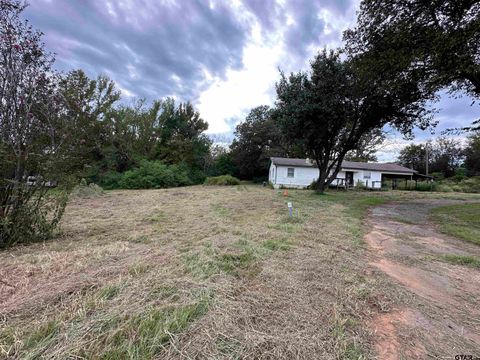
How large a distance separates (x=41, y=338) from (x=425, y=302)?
3.18 meters

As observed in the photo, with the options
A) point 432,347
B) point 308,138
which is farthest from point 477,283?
point 308,138

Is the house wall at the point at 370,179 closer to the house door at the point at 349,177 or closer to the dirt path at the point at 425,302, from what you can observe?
the house door at the point at 349,177

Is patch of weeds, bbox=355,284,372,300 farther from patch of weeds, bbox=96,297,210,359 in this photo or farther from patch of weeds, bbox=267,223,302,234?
patch of weeds, bbox=267,223,302,234

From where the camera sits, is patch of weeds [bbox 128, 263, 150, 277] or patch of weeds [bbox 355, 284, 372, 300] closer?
patch of weeds [bbox 355, 284, 372, 300]

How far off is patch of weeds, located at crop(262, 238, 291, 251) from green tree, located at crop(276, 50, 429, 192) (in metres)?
9.16

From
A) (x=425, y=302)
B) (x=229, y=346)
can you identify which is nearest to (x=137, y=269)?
(x=229, y=346)

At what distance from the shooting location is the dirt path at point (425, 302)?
169cm

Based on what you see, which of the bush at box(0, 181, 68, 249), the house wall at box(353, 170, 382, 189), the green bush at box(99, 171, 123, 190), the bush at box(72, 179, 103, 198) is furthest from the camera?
the house wall at box(353, 170, 382, 189)

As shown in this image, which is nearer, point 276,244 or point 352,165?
point 276,244

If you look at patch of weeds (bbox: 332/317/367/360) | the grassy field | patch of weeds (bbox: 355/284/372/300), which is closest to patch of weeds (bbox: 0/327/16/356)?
the grassy field

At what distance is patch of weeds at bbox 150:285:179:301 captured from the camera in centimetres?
209

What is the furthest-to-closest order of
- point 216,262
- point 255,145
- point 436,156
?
point 436,156 < point 255,145 < point 216,262

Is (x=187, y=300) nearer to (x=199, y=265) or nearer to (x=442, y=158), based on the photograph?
(x=199, y=265)

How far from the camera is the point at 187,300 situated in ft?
6.69
